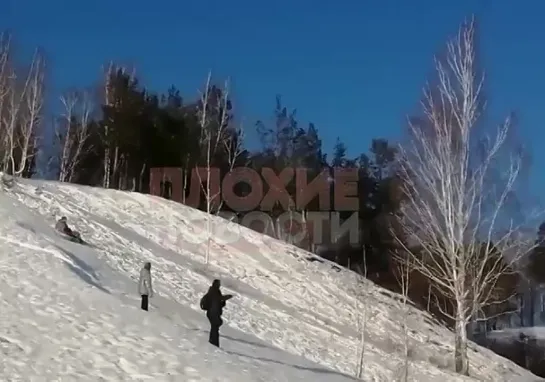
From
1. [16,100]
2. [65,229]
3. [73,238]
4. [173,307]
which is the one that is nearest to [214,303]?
[173,307]

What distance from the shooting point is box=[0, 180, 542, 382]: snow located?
13359mm

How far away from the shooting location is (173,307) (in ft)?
73.7

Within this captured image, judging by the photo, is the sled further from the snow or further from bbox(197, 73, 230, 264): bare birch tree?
bbox(197, 73, 230, 264): bare birch tree

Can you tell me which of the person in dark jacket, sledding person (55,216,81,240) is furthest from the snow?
the person in dark jacket

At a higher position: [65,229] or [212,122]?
[212,122]

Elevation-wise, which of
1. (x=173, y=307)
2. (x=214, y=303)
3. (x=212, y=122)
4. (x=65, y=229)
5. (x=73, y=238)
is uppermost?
(x=212, y=122)

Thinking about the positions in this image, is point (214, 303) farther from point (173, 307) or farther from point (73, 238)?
point (73, 238)

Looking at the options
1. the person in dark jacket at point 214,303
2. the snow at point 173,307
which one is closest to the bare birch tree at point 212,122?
the snow at point 173,307

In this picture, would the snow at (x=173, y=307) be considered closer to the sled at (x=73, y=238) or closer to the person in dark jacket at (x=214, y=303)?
the sled at (x=73, y=238)

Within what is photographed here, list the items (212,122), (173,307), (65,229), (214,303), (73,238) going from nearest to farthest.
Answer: (214,303)
(173,307)
(73,238)
(65,229)
(212,122)

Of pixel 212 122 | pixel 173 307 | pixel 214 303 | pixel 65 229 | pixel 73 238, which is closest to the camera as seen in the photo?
pixel 214 303

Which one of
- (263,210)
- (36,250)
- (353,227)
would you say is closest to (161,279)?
(36,250)

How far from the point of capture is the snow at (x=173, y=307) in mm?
13359

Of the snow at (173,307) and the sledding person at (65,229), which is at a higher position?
the sledding person at (65,229)
